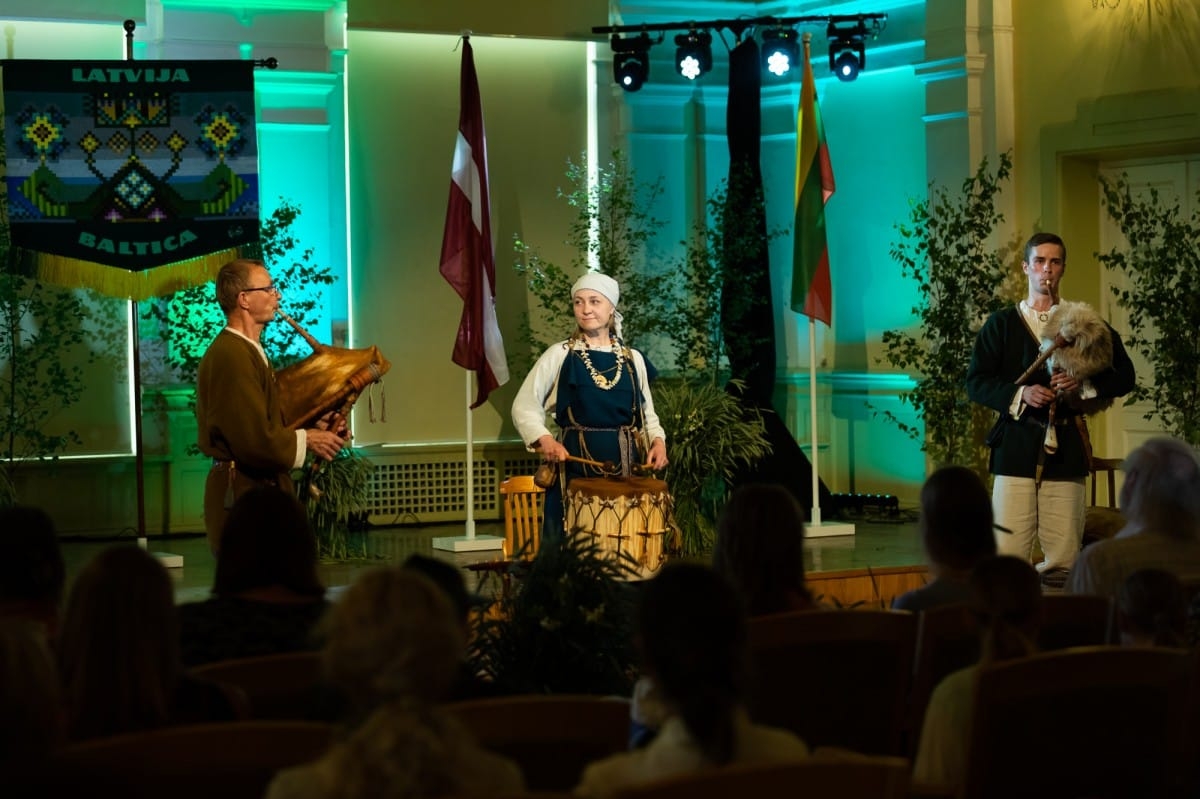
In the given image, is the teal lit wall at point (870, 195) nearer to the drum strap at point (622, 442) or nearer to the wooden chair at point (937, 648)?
the drum strap at point (622, 442)

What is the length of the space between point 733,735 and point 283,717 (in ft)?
3.23

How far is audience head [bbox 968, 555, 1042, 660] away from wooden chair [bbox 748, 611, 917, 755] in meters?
0.31

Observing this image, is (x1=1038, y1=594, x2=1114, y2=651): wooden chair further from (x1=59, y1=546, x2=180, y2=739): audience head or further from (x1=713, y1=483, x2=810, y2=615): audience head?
(x1=59, y1=546, x2=180, y2=739): audience head

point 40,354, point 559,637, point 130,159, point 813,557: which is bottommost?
point 813,557

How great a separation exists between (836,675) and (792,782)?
A: 1.32 m

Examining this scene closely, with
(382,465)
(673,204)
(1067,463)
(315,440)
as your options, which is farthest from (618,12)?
(315,440)

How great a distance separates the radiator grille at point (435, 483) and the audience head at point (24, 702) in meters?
7.78

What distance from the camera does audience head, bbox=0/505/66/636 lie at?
9.96 ft

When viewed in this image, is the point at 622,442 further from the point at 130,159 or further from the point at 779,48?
the point at 779,48

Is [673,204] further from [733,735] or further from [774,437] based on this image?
[733,735]

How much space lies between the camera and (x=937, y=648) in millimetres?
3303

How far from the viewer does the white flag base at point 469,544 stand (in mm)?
8461

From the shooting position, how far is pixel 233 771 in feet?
6.96

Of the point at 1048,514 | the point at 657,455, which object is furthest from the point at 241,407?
the point at 1048,514
